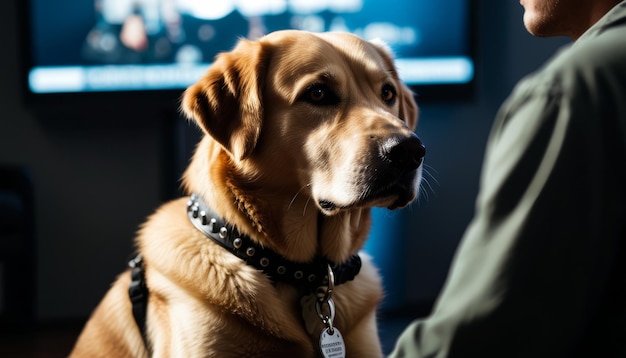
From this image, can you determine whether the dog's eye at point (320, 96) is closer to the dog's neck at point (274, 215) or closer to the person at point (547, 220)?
the dog's neck at point (274, 215)

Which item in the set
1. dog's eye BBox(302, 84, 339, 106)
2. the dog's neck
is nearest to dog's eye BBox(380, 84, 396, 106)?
dog's eye BBox(302, 84, 339, 106)

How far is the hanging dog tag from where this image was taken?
1441mm

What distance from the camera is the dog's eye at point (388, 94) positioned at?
1.71 meters

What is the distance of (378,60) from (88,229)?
2.14 m

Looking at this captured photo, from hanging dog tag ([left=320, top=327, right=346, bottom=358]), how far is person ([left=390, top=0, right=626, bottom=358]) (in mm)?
695

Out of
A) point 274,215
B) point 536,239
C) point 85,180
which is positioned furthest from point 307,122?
point 85,180

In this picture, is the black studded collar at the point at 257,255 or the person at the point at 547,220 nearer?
the person at the point at 547,220

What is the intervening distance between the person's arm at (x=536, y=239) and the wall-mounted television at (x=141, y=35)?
2544 millimetres

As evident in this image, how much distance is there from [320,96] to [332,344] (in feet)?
1.56

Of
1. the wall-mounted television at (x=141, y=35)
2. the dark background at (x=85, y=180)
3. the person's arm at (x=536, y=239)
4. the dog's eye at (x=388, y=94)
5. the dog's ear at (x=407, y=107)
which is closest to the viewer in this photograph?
the person's arm at (x=536, y=239)

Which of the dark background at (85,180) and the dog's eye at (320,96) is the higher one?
the dog's eye at (320,96)

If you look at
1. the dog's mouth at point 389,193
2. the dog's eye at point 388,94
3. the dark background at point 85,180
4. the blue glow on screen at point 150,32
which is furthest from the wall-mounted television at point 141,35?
the dog's mouth at point 389,193

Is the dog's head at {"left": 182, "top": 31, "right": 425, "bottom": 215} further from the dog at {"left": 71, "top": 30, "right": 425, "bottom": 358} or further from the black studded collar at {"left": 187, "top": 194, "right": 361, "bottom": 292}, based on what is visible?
the black studded collar at {"left": 187, "top": 194, "right": 361, "bottom": 292}

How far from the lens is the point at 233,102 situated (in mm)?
1569
